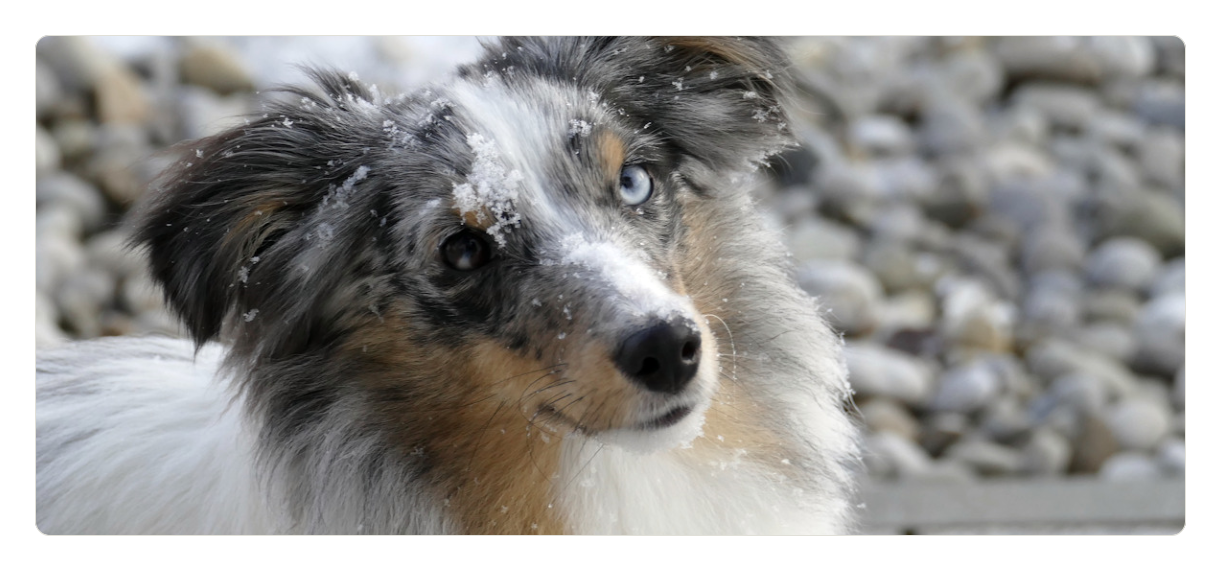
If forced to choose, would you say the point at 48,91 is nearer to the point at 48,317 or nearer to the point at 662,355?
the point at 48,317

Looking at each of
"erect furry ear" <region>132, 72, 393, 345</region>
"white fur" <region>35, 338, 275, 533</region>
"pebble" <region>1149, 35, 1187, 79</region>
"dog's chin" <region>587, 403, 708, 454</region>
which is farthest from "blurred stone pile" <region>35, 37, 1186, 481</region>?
"dog's chin" <region>587, 403, 708, 454</region>

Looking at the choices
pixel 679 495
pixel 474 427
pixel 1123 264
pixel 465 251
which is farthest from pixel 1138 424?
pixel 465 251

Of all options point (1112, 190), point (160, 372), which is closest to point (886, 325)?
point (1112, 190)

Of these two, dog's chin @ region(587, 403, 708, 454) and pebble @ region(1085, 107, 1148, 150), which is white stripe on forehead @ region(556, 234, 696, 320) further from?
pebble @ region(1085, 107, 1148, 150)

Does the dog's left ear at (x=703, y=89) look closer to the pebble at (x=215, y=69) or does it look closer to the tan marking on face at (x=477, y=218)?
the tan marking on face at (x=477, y=218)

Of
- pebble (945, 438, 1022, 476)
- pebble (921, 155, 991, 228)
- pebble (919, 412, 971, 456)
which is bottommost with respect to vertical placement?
pebble (919, 412, 971, 456)

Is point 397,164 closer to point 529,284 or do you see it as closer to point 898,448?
point 529,284

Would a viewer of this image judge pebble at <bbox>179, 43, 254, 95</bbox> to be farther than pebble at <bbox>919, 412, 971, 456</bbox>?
No
